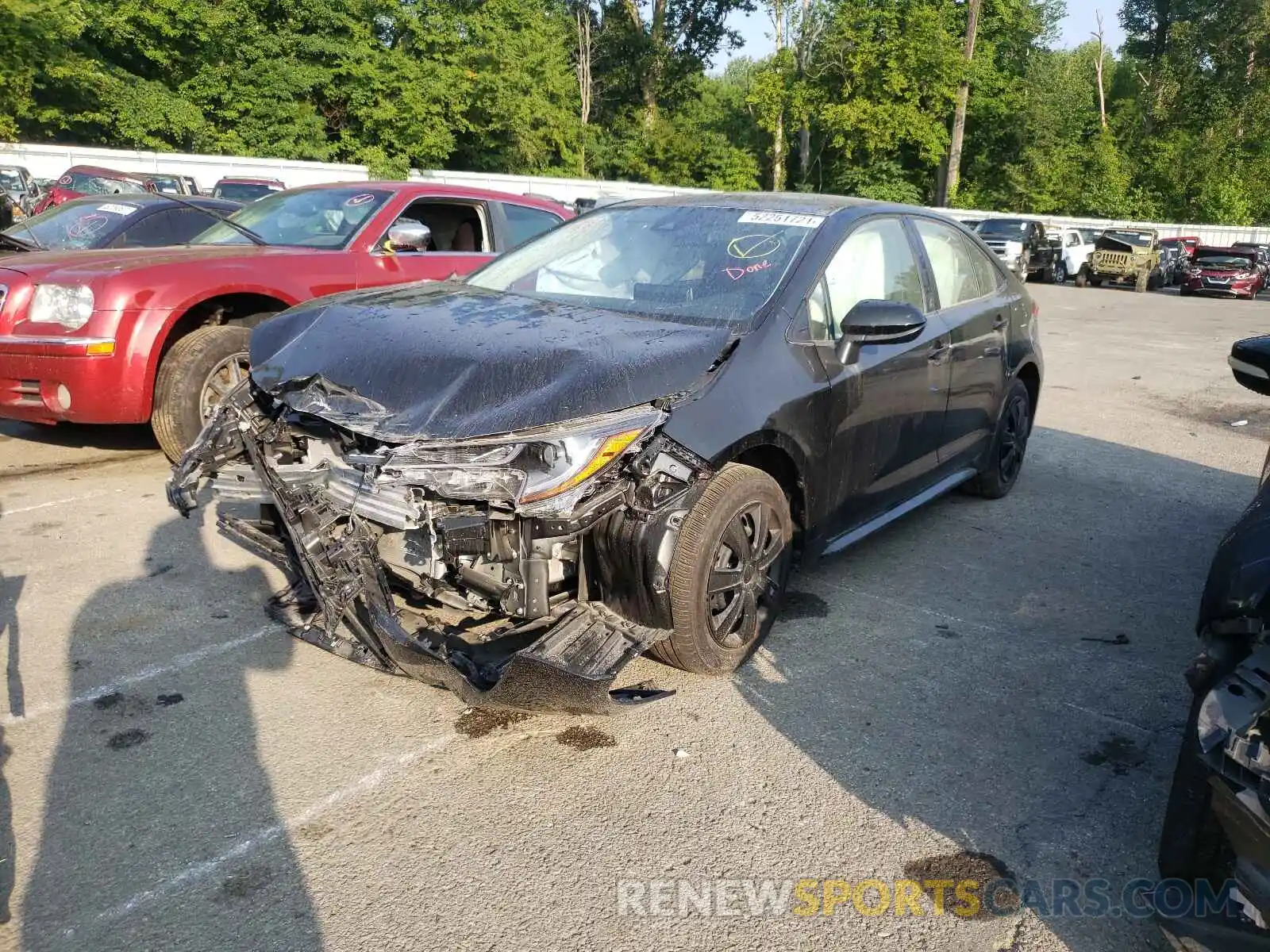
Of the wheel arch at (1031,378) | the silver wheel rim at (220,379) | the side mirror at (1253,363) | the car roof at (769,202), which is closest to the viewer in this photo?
the side mirror at (1253,363)

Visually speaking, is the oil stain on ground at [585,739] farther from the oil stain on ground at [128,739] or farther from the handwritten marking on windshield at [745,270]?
the handwritten marking on windshield at [745,270]

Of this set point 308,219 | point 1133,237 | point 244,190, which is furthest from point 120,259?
point 1133,237

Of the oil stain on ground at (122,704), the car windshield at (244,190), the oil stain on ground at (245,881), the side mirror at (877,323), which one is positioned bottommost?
the oil stain on ground at (245,881)

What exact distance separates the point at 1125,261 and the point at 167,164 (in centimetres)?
2801

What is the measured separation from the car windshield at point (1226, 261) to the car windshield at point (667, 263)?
27.2 meters

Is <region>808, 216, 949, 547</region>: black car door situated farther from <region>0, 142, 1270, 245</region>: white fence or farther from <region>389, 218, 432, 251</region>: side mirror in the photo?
<region>0, 142, 1270, 245</region>: white fence

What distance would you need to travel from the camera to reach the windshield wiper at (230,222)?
21.2ft

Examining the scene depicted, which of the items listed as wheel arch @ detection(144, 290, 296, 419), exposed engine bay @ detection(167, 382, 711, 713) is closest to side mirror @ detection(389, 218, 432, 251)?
wheel arch @ detection(144, 290, 296, 419)

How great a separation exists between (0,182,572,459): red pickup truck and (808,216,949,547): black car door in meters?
2.99

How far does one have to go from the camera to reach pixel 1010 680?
371cm

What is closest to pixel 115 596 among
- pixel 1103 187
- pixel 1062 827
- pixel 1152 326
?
pixel 1062 827

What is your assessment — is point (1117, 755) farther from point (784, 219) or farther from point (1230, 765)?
point (784, 219)

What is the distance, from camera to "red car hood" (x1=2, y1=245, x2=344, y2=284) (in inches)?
214

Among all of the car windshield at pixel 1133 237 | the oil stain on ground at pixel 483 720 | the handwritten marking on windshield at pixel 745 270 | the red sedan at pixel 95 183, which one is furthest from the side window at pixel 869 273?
the car windshield at pixel 1133 237
